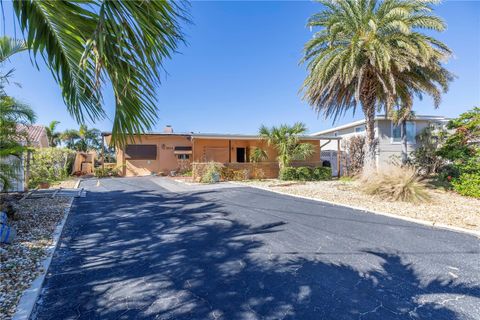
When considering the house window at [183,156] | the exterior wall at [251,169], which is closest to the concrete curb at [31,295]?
the exterior wall at [251,169]

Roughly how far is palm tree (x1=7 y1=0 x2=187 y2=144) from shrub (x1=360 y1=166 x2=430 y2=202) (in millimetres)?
9174

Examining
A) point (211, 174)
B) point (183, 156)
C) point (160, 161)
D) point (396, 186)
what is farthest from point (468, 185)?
point (160, 161)

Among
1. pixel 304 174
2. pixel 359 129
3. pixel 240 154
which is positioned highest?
pixel 359 129

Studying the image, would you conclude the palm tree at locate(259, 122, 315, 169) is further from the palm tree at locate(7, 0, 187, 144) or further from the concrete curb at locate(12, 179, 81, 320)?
the palm tree at locate(7, 0, 187, 144)

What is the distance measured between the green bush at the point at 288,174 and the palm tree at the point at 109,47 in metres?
14.2

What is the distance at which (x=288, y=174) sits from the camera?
52.6ft

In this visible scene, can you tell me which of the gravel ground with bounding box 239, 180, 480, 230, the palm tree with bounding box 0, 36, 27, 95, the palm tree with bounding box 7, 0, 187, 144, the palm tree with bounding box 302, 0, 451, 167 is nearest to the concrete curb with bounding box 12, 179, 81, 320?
the palm tree with bounding box 7, 0, 187, 144

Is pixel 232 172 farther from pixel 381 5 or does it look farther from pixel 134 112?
pixel 134 112

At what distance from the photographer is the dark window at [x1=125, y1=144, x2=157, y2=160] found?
20.0m

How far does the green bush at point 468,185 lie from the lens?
367 inches

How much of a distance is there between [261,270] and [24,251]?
13.8 feet

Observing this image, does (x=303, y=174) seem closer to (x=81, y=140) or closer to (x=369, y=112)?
(x=369, y=112)

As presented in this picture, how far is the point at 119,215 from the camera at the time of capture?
7266 mm

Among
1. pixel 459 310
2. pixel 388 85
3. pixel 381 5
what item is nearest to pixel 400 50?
pixel 388 85
